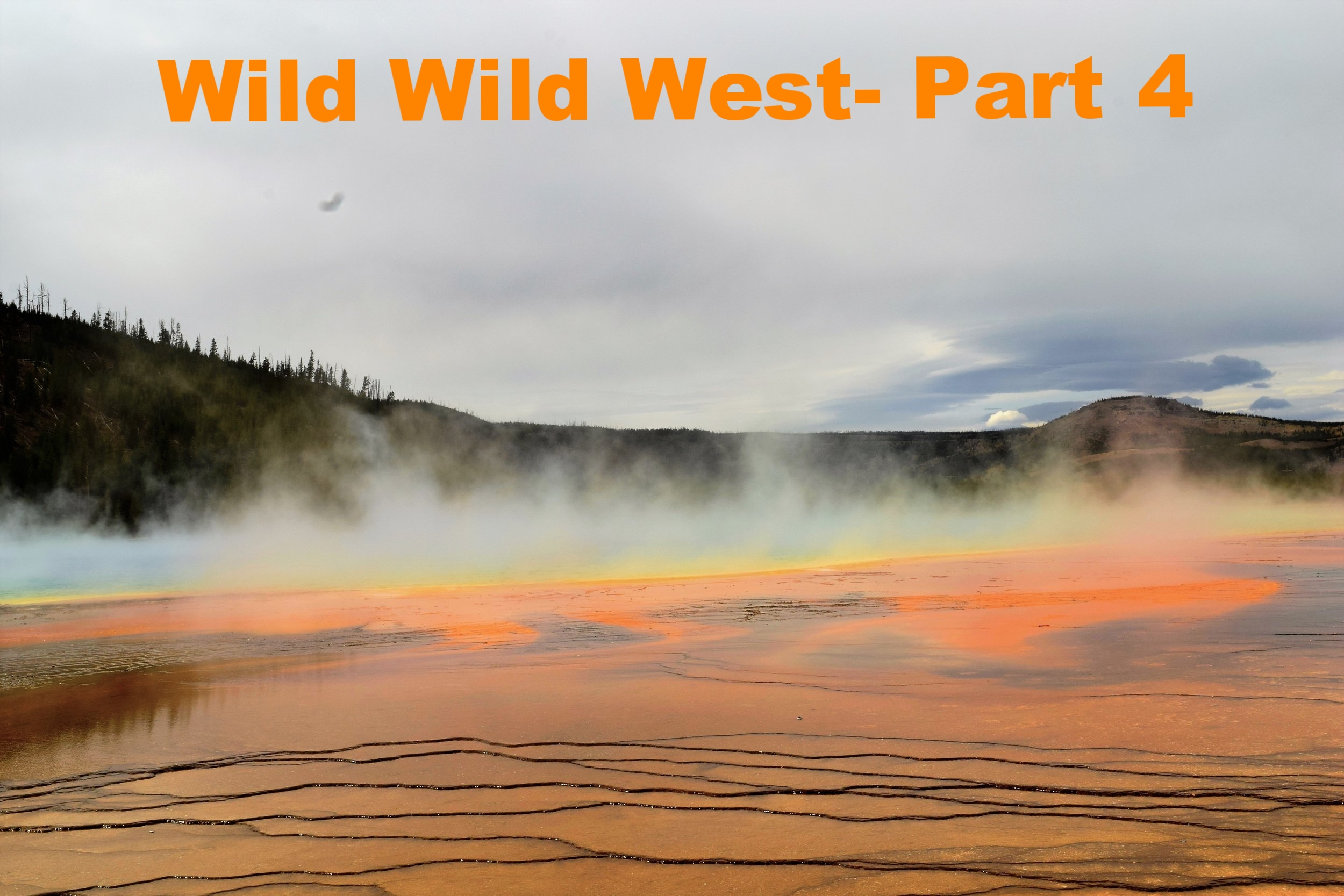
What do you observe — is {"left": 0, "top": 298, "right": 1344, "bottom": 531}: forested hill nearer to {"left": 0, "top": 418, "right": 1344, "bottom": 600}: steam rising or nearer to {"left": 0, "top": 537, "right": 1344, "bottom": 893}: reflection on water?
{"left": 0, "top": 418, "right": 1344, "bottom": 600}: steam rising

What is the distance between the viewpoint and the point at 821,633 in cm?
837

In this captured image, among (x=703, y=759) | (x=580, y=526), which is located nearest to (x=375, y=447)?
(x=580, y=526)

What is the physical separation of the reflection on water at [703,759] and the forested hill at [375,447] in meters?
42.2

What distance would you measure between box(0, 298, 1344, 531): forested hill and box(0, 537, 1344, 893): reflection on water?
42204 millimetres

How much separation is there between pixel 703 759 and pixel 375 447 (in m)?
64.6

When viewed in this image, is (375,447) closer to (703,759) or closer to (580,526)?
(580,526)

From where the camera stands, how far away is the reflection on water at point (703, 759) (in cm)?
308

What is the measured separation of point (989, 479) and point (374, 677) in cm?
4986

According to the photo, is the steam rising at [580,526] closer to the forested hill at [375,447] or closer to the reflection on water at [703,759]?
the forested hill at [375,447]

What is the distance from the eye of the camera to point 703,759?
4.28 m

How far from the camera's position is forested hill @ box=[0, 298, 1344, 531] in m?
44.2

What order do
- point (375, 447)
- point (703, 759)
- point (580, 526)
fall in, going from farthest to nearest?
point (375, 447) → point (580, 526) → point (703, 759)

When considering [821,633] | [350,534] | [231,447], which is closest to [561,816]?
[821,633]

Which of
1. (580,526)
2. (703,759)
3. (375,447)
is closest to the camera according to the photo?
(703,759)
